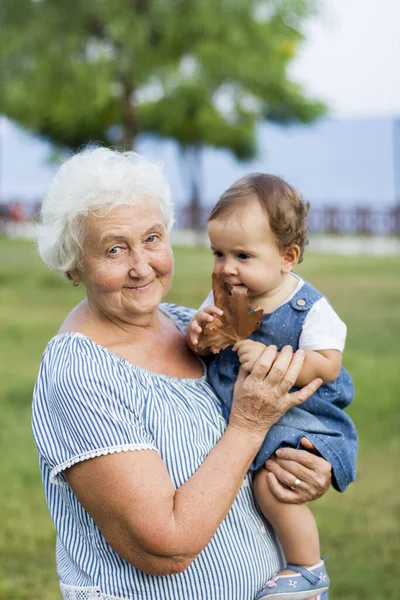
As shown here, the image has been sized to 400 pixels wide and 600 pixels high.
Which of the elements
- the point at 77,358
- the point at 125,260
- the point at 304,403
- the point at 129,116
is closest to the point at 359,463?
the point at 304,403

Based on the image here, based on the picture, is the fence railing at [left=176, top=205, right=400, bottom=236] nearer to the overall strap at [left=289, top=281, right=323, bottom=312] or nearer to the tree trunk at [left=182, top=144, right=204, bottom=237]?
the tree trunk at [left=182, top=144, right=204, bottom=237]

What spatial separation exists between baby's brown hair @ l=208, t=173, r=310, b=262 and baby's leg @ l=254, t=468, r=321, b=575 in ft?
2.33

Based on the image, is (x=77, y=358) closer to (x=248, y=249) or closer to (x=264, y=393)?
(x=264, y=393)

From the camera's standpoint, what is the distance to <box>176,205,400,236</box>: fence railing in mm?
32750

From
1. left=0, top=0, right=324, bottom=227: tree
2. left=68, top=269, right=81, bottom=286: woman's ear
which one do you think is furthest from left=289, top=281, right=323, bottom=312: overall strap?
left=0, top=0, right=324, bottom=227: tree

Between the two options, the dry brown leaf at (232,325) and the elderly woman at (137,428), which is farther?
the dry brown leaf at (232,325)

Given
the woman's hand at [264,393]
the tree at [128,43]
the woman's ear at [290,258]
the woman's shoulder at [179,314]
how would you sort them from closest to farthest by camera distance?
the woman's hand at [264,393]
the woman's ear at [290,258]
the woman's shoulder at [179,314]
the tree at [128,43]

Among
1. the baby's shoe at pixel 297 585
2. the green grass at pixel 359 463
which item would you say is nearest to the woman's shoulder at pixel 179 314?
the baby's shoe at pixel 297 585

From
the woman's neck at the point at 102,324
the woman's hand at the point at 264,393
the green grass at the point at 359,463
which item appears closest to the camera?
the woman's hand at the point at 264,393

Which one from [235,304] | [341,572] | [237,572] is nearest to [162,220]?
[235,304]

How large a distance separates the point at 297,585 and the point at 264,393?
60cm

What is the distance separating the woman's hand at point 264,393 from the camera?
2.44 meters

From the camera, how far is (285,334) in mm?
2715

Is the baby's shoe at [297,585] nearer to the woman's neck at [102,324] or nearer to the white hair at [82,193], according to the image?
the woman's neck at [102,324]
